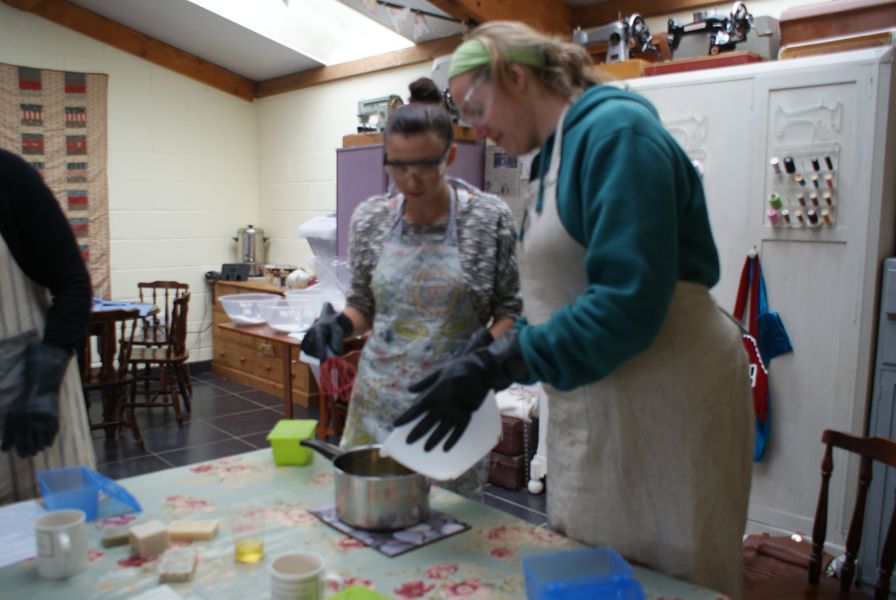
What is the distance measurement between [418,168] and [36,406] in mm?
908

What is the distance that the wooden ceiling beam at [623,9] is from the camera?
11.8 feet

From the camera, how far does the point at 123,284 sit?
560cm

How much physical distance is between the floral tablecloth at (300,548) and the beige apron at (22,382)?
252 mm

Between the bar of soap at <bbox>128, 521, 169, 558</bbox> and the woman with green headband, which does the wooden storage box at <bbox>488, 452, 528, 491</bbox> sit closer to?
the woman with green headband

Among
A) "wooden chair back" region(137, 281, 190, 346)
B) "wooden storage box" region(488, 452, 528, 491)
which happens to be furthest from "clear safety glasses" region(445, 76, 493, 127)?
"wooden chair back" region(137, 281, 190, 346)

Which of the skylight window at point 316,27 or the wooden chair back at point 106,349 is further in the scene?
the skylight window at point 316,27

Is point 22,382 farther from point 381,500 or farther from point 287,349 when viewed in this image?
point 287,349

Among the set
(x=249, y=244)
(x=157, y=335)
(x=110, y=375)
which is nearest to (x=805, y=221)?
(x=110, y=375)

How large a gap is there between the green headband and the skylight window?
12.4 feet

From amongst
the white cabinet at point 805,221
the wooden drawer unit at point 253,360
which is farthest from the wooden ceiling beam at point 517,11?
the wooden drawer unit at point 253,360

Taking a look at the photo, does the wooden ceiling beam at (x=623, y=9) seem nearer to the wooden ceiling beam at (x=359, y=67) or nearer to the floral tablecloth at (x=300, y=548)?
the wooden ceiling beam at (x=359, y=67)

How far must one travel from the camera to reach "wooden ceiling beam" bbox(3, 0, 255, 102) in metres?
5.09

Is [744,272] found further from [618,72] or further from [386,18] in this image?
[386,18]

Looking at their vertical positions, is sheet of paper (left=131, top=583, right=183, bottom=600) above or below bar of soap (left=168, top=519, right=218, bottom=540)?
below
